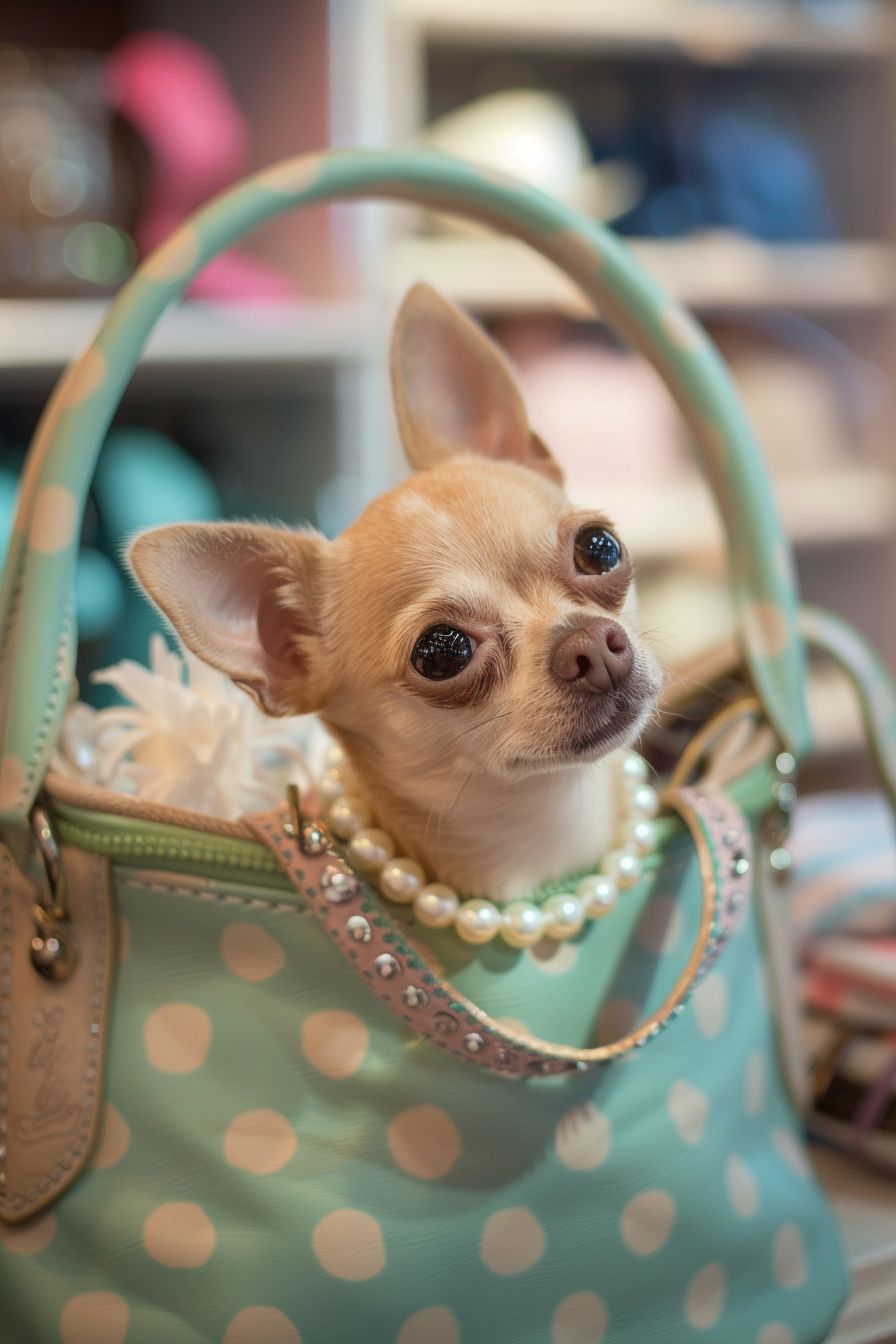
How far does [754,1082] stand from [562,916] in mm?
138

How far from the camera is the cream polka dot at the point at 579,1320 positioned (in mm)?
454

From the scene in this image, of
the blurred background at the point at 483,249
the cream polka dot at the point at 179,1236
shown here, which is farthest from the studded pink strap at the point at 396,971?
the blurred background at the point at 483,249

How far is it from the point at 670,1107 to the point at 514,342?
1.23m

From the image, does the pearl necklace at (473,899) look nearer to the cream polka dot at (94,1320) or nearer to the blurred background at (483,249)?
the cream polka dot at (94,1320)

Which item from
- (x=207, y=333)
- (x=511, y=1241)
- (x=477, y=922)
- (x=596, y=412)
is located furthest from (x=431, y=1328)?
(x=596, y=412)

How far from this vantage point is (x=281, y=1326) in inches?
16.9

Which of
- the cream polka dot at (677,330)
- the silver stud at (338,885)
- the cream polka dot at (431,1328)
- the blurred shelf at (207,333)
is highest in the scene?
the cream polka dot at (677,330)

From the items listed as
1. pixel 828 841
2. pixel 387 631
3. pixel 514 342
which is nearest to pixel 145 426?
pixel 514 342

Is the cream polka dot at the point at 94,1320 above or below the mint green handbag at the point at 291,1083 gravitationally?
below

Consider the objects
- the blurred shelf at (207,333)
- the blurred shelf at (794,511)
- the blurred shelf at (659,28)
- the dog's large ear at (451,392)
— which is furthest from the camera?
the blurred shelf at (794,511)

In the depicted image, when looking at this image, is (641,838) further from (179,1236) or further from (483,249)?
(483,249)

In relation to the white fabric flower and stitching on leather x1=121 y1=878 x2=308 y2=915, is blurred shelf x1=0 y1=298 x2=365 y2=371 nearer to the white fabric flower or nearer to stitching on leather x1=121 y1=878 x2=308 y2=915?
the white fabric flower

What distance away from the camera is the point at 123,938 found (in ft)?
1.53

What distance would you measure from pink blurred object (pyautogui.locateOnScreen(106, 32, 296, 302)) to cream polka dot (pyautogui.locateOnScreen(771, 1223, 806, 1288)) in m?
0.93
